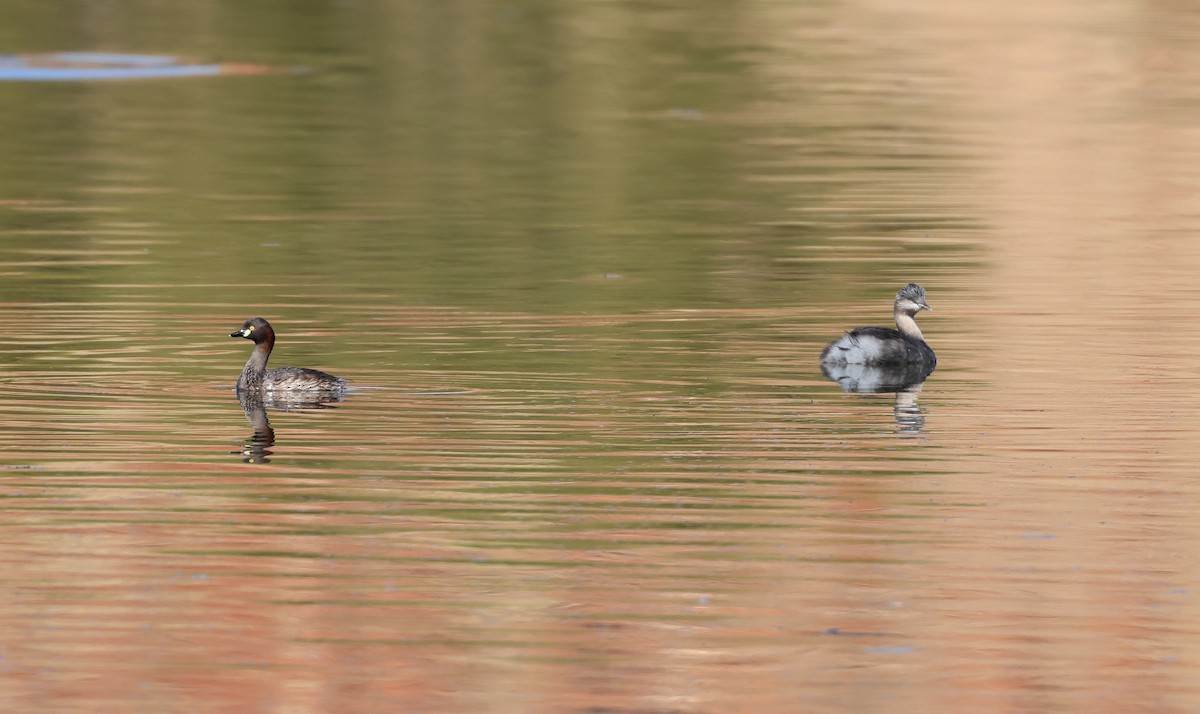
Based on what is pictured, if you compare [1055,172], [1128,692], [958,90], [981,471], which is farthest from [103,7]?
[1128,692]

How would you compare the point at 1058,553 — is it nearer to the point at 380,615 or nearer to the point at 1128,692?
the point at 1128,692

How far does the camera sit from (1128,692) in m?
9.32

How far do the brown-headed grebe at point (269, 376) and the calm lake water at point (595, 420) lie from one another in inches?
7.7

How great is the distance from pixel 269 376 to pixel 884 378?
4251 mm

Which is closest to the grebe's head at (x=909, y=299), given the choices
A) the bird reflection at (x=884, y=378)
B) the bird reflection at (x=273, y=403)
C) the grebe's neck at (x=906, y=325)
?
the grebe's neck at (x=906, y=325)

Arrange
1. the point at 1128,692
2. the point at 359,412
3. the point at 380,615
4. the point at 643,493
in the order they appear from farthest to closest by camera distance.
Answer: the point at 359,412 → the point at 643,493 → the point at 380,615 → the point at 1128,692

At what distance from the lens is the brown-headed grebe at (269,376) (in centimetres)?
1559

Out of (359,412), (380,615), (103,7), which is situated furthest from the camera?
(103,7)

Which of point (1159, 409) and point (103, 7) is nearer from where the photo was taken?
point (1159, 409)

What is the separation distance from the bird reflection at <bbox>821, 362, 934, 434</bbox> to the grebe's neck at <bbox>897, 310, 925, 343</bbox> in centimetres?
62

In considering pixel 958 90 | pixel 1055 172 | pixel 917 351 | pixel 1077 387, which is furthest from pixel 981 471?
pixel 958 90

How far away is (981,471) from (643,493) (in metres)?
1.99

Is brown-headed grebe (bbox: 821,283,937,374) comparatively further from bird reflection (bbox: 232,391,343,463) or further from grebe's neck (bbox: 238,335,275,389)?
grebe's neck (bbox: 238,335,275,389)

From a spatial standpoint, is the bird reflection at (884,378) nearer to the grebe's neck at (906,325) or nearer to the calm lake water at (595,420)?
the calm lake water at (595,420)
